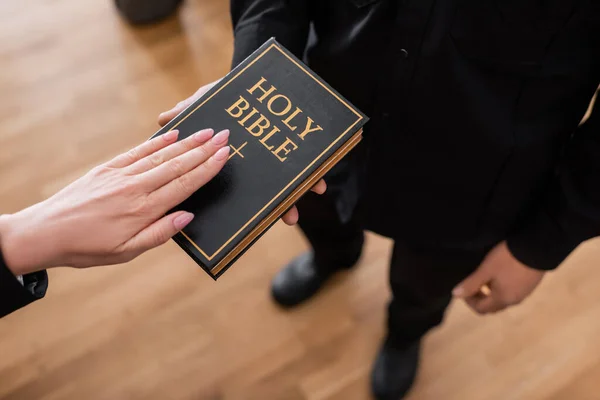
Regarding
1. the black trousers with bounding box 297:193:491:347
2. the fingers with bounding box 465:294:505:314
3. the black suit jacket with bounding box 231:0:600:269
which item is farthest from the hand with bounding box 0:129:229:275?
the fingers with bounding box 465:294:505:314

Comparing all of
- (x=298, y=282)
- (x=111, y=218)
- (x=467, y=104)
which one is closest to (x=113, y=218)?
(x=111, y=218)

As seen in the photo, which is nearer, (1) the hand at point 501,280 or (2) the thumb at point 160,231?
(2) the thumb at point 160,231

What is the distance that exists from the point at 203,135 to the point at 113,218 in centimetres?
14

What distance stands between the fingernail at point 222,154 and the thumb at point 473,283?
459 mm

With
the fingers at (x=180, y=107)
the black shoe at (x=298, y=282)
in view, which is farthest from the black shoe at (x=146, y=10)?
the fingers at (x=180, y=107)

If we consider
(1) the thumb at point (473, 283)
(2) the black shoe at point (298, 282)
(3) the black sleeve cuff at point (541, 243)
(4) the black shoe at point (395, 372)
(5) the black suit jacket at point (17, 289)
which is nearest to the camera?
(5) the black suit jacket at point (17, 289)

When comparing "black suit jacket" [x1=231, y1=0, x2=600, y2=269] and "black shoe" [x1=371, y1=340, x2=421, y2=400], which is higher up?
"black suit jacket" [x1=231, y1=0, x2=600, y2=269]

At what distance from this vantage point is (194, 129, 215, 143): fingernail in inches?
23.6

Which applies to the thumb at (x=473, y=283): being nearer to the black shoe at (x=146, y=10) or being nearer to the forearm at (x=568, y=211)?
the forearm at (x=568, y=211)

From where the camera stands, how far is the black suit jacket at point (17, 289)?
57 centimetres

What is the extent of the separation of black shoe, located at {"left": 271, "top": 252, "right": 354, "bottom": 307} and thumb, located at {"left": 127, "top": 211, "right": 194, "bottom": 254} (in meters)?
0.78

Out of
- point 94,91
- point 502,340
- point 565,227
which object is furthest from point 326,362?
point 94,91

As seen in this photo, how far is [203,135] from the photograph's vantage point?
1.98ft

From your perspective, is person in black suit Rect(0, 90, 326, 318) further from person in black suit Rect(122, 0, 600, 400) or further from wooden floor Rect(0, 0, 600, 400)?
wooden floor Rect(0, 0, 600, 400)
